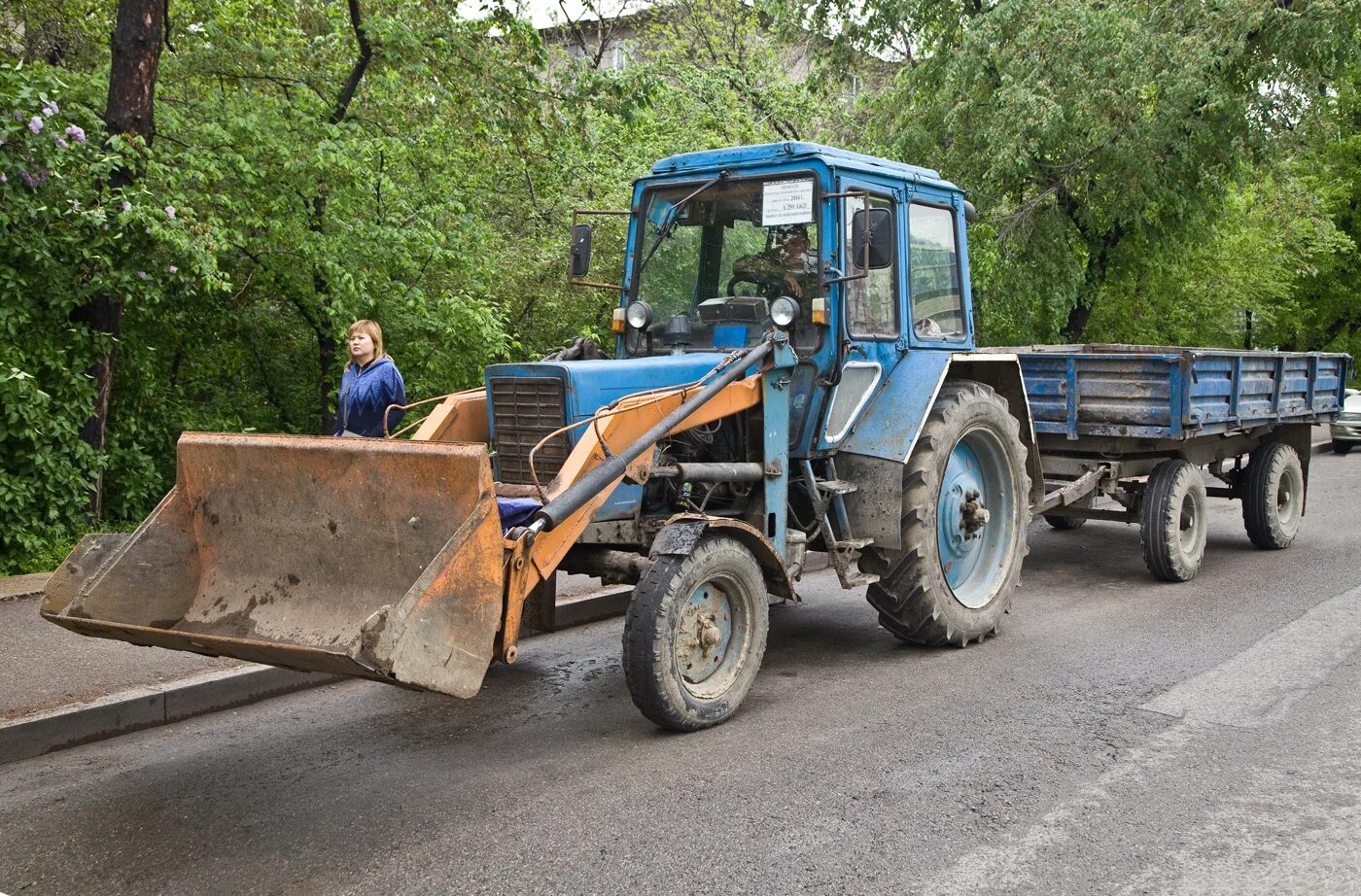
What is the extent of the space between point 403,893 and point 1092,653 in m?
4.65

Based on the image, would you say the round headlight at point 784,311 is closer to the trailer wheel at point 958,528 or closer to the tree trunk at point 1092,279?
the trailer wheel at point 958,528

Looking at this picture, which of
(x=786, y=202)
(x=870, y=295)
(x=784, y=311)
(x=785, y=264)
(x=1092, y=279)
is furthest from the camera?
(x=1092, y=279)

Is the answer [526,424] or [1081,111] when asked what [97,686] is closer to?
[526,424]

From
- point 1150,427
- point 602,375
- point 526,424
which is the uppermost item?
point 602,375

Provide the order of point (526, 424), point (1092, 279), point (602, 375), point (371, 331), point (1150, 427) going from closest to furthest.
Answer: point (602, 375) → point (526, 424) → point (371, 331) → point (1150, 427) → point (1092, 279)

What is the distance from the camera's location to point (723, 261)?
695 centimetres

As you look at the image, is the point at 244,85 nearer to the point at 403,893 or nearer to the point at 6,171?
the point at 6,171

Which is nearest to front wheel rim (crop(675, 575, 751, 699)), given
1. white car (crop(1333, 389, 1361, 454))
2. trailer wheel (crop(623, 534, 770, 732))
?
trailer wheel (crop(623, 534, 770, 732))

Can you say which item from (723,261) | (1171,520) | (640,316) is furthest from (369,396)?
(1171,520)

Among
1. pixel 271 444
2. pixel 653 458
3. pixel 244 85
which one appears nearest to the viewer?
pixel 271 444

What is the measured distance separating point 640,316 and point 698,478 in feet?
4.77

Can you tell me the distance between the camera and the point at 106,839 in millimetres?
4477

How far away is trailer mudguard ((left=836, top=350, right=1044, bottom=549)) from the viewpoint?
677cm

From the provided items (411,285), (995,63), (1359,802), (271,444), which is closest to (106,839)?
(271,444)
